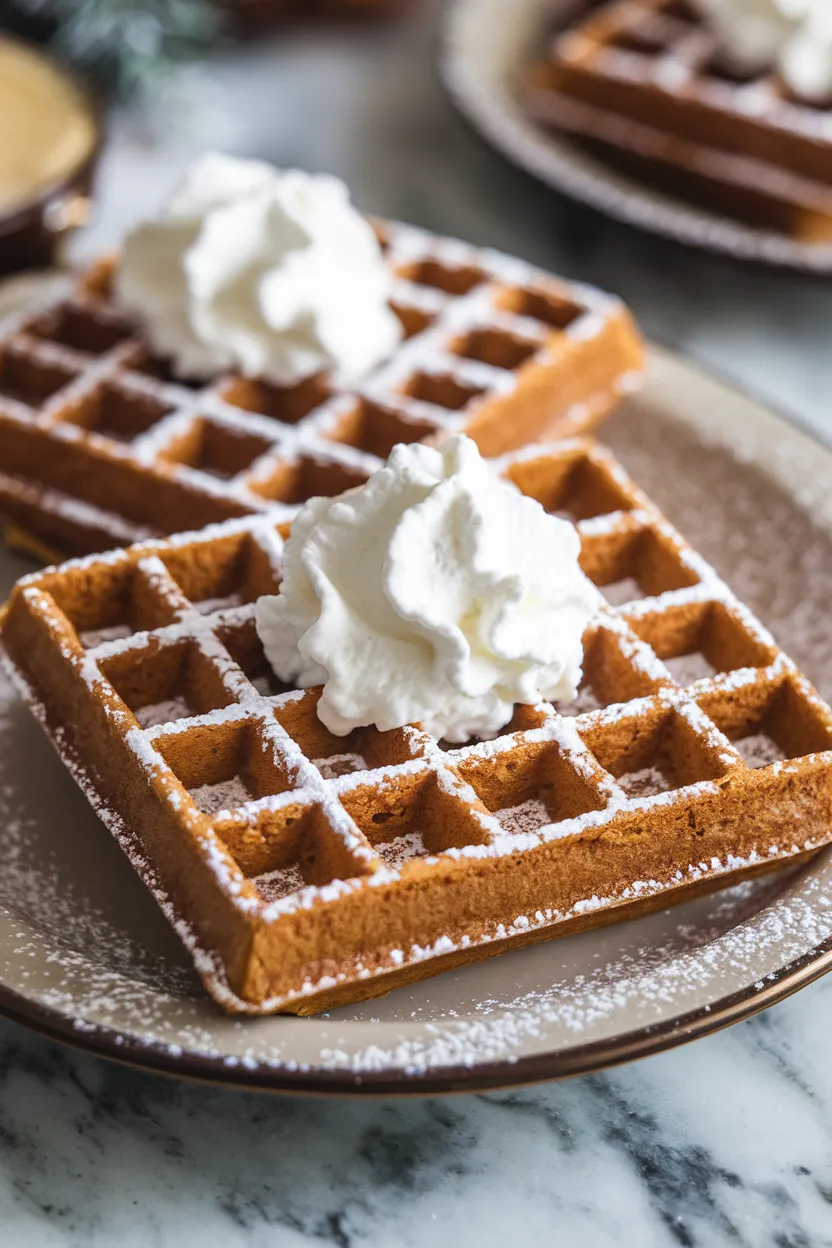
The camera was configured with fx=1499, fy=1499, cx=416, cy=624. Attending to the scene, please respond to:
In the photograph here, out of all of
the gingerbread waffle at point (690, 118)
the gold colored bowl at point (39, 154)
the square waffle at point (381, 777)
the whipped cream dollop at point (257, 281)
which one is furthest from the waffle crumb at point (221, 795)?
the gingerbread waffle at point (690, 118)

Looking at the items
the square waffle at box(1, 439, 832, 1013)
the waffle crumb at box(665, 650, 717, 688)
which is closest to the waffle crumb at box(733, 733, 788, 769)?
the square waffle at box(1, 439, 832, 1013)

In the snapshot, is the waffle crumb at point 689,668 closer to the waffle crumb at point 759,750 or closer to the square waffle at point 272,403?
the waffle crumb at point 759,750

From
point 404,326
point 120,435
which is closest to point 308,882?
point 120,435

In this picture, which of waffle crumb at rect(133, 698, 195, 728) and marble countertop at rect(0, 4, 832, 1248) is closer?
marble countertop at rect(0, 4, 832, 1248)

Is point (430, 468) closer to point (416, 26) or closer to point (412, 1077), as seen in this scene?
point (412, 1077)

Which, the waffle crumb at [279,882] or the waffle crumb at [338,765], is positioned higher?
the waffle crumb at [338,765]

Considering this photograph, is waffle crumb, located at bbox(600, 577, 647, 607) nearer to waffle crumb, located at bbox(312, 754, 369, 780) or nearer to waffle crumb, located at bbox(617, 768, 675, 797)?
waffle crumb, located at bbox(617, 768, 675, 797)
